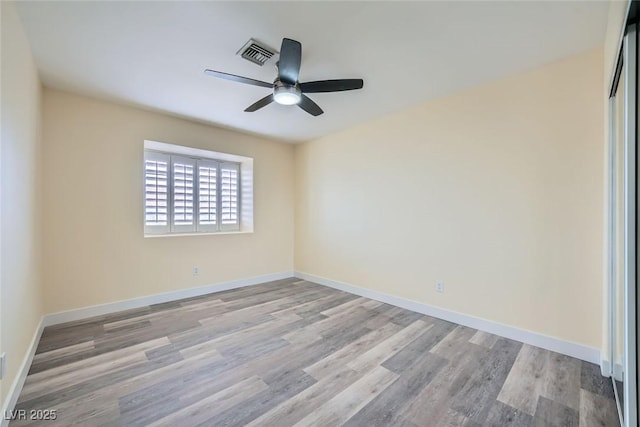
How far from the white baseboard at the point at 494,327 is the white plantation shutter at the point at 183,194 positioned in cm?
263

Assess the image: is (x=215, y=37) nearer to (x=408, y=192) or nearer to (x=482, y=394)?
(x=408, y=192)

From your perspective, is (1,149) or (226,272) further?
(226,272)

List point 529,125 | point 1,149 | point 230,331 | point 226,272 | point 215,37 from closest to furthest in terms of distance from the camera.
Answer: point 1,149
point 215,37
point 529,125
point 230,331
point 226,272

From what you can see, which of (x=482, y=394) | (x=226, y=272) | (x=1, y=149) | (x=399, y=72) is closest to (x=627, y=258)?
(x=482, y=394)

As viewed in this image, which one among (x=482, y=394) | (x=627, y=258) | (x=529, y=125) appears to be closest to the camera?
(x=627, y=258)

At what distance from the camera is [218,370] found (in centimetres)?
206

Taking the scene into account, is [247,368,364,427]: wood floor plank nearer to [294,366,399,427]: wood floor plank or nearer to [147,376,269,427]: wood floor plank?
[294,366,399,427]: wood floor plank

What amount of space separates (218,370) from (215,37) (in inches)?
99.6

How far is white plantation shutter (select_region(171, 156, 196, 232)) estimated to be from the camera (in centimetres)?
389

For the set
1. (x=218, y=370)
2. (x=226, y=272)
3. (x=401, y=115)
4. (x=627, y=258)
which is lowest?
(x=218, y=370)

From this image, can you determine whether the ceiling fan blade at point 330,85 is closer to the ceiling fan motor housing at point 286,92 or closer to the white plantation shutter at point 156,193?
the ceiling fan motor housing at point 286,92

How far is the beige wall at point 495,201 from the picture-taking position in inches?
86.8

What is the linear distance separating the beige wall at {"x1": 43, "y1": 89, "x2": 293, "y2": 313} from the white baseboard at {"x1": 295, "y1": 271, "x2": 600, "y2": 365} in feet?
7.95

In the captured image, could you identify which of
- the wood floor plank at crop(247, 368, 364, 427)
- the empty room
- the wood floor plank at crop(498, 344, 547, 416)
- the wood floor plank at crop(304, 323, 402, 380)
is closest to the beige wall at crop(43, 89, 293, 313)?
the empty room
